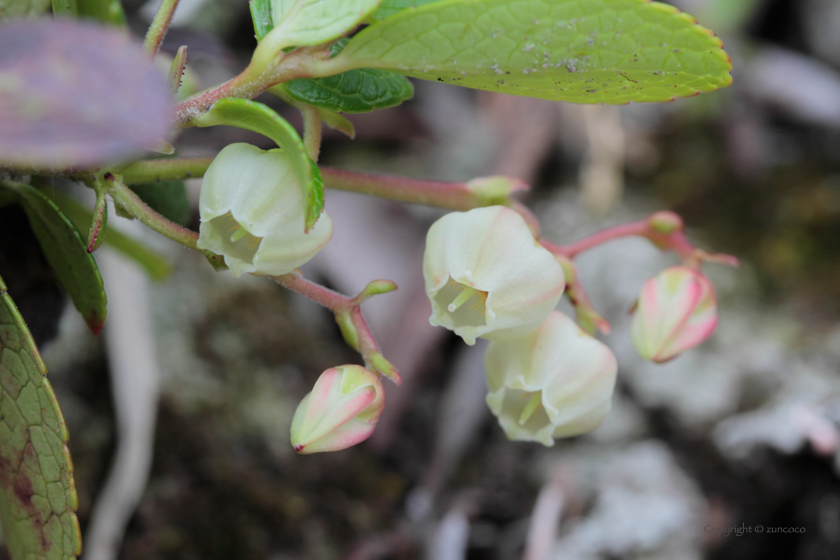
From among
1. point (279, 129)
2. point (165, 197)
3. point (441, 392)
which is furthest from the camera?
point (441, 392)

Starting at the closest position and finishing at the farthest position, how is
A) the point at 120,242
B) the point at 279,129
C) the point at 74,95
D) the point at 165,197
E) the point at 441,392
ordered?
the point at 74,95, the point at 279,129, the point at 165,197, the point at 120,242, the point at 441,392

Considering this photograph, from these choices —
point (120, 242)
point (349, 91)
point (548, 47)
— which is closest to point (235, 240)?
point (349, 91)

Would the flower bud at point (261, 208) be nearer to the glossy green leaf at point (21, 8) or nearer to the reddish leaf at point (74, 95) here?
the reddish leaf at point (74, 95)

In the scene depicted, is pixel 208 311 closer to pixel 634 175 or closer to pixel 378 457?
pixel 378 457

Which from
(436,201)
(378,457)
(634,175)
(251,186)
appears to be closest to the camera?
(251,186)

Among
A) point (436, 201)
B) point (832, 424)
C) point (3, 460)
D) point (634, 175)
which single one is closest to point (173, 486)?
point (3, 460)

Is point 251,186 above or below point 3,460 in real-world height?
above

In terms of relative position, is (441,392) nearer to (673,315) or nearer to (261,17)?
(673,315)
